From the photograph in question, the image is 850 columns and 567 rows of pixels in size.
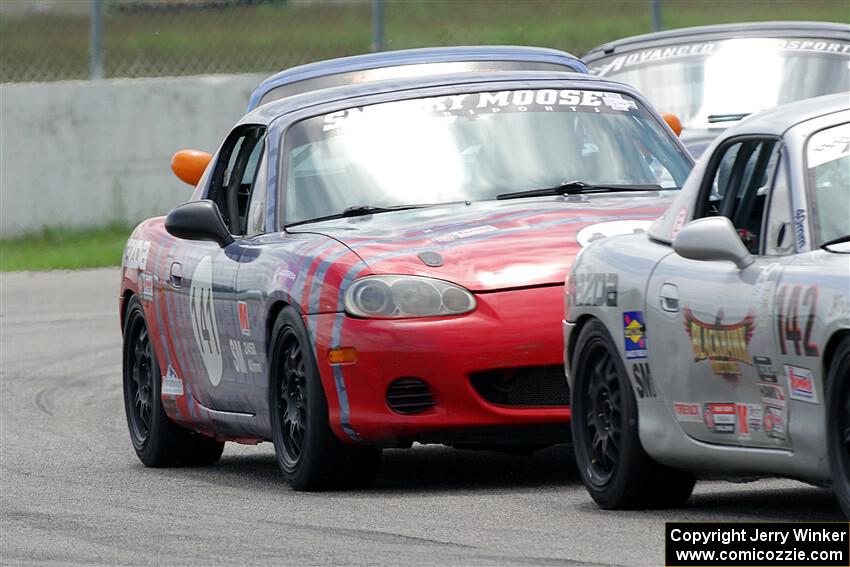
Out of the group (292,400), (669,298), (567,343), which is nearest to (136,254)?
(292,400)

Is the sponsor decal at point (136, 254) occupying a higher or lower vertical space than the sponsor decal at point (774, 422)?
lower

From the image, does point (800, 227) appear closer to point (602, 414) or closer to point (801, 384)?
point (801, 384)

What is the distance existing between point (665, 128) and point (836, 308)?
3838 millimetres

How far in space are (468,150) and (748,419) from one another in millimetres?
3025

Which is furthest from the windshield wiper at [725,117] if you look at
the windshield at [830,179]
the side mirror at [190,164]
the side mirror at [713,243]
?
the side mirror at [713,243]

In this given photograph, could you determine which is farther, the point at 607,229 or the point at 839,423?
the point at 607,229

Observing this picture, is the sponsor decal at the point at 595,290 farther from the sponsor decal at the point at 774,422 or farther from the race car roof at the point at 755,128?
the sponsor decal at the point at 774,422

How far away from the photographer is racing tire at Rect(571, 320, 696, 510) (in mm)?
7328

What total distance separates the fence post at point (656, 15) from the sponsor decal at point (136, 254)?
38.2 feet

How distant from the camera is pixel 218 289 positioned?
947 centimetres

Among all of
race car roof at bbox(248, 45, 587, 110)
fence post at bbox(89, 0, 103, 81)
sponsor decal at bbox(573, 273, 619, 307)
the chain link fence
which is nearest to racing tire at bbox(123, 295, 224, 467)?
race car roof at bbox(248, 45, 587, 110)

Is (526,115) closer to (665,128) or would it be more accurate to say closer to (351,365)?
(665,128)

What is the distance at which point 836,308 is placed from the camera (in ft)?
19.9

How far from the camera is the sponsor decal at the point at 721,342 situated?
21.6 feet
